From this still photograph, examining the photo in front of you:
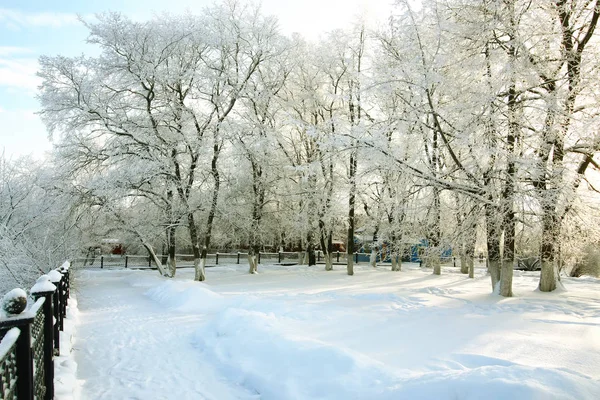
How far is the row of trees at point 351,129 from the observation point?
1160 cm

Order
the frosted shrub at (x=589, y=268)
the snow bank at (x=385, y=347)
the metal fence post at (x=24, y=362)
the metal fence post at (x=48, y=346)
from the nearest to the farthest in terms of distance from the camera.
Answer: the metal fence post at (x=24, y=362)
the snow bank at (x=385, y=347)
the metal fence post at (x=48, y=346)
the frosted shrub at (x=589, y=268)

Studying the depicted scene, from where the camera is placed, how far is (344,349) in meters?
6.03

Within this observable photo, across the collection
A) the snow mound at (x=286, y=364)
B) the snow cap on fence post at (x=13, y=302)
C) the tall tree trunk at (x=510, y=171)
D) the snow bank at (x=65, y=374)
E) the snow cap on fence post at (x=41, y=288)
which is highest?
the tall tree trunk at (x=510, y=171)

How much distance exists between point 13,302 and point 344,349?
4.30 meters

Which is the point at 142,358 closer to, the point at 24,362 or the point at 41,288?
the point at 41,288

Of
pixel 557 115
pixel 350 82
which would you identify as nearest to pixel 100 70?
pixel 350 82

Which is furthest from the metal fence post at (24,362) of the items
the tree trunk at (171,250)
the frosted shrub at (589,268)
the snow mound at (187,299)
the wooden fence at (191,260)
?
the frosted shrub at (589,268)

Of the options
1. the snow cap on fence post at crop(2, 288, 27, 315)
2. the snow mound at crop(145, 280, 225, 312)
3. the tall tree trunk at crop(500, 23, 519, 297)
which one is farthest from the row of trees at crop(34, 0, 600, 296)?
the snow cap on fence post at crop(2, 288, 27, 315)

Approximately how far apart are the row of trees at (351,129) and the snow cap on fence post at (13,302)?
35.9ft

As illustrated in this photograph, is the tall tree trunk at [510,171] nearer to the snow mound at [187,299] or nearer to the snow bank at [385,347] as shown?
the snow bank at [385,347]

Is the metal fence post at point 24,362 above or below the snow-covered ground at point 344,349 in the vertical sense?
above

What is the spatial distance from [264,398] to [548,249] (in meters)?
11.2

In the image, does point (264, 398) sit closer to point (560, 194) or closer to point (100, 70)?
point (560, 194)

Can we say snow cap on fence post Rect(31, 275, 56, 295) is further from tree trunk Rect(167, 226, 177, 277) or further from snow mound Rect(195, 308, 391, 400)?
tree trunk Rect(167, 226, 177, 277)
